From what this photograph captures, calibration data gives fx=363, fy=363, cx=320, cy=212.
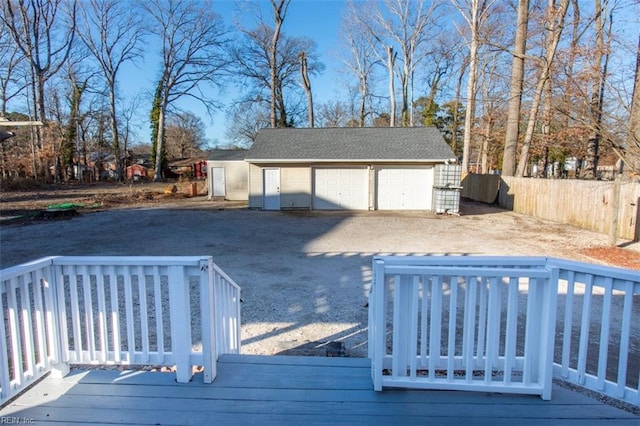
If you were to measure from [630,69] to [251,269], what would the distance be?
8861mm

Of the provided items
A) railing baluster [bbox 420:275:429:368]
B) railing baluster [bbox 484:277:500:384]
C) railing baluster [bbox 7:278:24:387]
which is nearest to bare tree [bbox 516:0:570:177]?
railing baluster [bbox 484:277:500:384]

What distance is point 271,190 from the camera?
52.2ft

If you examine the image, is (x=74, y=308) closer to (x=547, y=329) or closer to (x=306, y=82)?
(x=547, y=329)

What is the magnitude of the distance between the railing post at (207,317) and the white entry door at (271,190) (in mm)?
13513

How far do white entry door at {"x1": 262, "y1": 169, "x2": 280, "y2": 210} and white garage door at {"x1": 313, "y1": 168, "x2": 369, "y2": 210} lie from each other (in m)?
1.62

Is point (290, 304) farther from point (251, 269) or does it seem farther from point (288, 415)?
point (288, 415)

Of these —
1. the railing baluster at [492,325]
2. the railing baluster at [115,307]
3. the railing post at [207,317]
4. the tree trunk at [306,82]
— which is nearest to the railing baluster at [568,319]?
the railing baluster at [492,325]

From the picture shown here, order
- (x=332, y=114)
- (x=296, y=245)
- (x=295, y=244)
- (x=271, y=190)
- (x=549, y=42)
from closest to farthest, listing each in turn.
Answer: (x=296, y=245) < (x=295, y=244) < (x=549, y=42) < (x=271, y=190) < (x=332, y=114)

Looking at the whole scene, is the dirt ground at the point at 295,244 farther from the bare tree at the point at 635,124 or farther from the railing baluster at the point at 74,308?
the bare tree at the point at 635,124

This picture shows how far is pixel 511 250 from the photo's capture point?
329 inches

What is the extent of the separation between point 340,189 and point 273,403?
45.1 feet

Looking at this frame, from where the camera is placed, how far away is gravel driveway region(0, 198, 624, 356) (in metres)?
4.54

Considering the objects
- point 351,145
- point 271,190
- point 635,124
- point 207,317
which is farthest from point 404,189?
point 207,317

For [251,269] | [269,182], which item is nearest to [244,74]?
[269,182]
